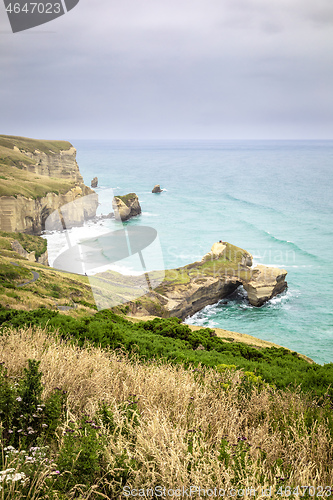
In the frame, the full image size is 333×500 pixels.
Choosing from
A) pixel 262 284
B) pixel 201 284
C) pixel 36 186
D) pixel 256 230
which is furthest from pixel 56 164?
pixel 262 284

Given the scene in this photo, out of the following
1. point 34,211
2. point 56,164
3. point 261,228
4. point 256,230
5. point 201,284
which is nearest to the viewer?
point 201,284

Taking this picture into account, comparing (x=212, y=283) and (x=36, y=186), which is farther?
(x=36, y=186)

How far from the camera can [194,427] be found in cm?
448

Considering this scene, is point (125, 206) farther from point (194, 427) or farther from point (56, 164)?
point (194, 427)

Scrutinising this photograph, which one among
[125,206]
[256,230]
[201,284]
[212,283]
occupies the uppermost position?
[125,206]

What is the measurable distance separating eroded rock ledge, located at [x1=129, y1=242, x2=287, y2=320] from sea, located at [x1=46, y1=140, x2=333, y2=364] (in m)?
1.31

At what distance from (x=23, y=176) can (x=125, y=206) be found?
23.2 metres

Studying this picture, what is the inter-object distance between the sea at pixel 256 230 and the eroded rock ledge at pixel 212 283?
1.31 meters

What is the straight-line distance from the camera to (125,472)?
3.43m

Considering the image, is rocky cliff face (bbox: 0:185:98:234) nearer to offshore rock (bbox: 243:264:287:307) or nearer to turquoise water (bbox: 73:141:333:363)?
turquoise water (bbox: 73:141:333:363)

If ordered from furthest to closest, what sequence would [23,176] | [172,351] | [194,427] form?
[23,176] → [172,351] → [194,427]

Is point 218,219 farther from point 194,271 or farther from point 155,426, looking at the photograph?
point 155,426

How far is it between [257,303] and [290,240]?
31.8 m

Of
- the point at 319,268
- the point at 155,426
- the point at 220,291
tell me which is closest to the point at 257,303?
the point at 220,291
